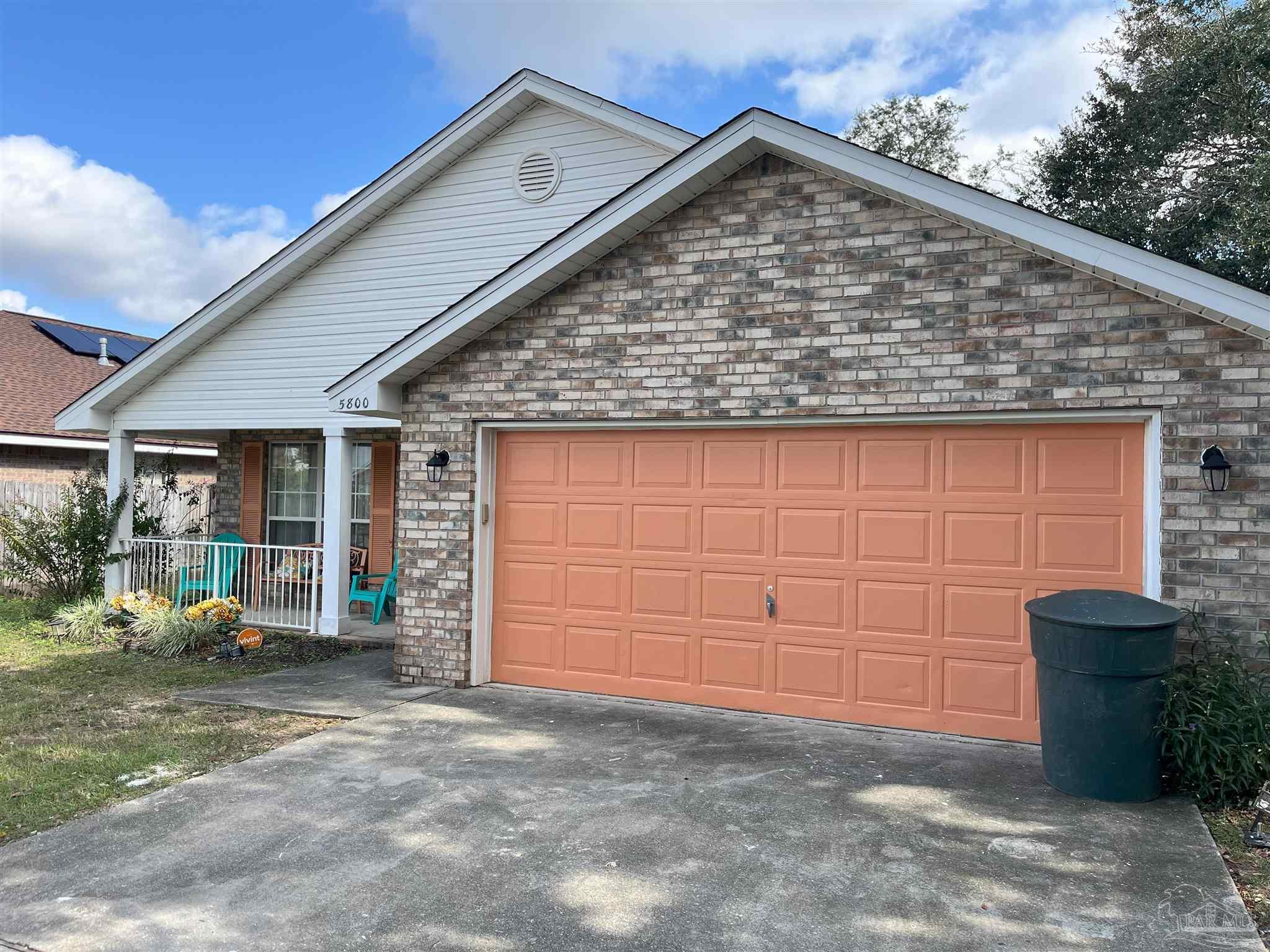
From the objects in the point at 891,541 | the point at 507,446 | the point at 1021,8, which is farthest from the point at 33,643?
the point at 1021,8

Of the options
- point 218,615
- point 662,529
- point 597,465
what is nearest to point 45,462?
point 218,615

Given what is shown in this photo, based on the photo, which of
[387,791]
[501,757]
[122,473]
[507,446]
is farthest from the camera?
[122,473]

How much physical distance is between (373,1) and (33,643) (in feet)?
35.3

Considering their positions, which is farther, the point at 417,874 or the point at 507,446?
the point at 507,446

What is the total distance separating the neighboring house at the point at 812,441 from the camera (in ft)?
19.7

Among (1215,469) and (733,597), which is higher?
(1215,469)

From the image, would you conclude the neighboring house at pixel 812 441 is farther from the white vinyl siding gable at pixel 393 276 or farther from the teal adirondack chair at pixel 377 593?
the teal adirondack chair at pixel 377 593

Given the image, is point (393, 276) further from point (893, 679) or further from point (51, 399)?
point (51, 399)

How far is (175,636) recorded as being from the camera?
10.3 metres

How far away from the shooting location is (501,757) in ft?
20.1

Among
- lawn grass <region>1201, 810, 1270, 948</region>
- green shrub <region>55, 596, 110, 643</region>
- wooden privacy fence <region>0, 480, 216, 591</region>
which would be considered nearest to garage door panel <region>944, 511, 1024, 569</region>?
lawn grass <region>1201, 810, 1270, 948</region>

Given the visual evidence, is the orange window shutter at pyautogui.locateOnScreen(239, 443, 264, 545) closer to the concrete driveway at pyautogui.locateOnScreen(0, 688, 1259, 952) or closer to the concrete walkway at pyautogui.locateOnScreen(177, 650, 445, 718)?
the concrete walkway at pyautogui.locateOnScreen(177, 650, 445, 718)

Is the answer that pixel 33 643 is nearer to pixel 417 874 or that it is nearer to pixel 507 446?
pixel 507 446

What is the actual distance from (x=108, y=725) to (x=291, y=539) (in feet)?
23.2
